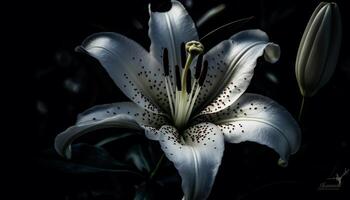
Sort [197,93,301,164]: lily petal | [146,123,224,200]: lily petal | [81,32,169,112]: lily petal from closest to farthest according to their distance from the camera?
[146,123,224,200]: lily petal
[197,93,301,164]: lily petal
[81,32,169,112]: lily petal

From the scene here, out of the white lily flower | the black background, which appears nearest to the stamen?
the white lily flower

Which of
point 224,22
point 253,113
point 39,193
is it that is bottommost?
point 39,193

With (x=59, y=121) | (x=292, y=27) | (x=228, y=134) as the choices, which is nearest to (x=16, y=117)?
(x=59, y=121)

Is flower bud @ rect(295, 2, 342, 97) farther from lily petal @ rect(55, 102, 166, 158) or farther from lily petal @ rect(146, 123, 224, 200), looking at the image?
lily petal @ rect(55, 102, 166, 158)

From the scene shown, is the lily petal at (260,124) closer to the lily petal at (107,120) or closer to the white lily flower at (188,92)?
the white lily flower at (188,92)

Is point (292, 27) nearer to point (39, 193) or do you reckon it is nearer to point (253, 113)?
point (253, 113)

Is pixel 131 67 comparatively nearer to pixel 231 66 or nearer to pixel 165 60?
pixel 165 60
